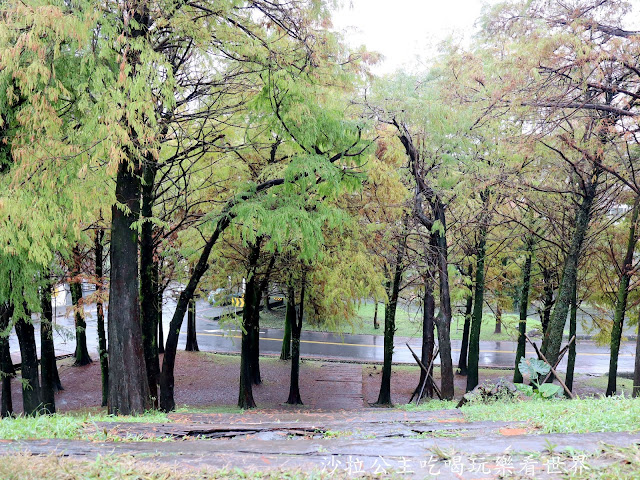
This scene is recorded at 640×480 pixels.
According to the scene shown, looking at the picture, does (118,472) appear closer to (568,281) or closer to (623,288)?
(568,281)

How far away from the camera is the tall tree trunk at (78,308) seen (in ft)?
40.8

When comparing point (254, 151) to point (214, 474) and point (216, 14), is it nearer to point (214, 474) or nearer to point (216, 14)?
point (216, 14)

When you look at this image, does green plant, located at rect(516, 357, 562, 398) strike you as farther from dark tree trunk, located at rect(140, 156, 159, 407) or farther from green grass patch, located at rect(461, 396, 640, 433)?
dark tree trunk, located at rect(140, 156, 159, 407)

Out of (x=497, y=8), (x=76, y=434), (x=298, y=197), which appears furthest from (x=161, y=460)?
(x=497, y=8)

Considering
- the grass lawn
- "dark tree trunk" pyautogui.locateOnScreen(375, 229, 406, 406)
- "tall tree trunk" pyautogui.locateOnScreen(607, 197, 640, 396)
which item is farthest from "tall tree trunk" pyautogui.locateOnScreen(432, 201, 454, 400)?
the grass lawn

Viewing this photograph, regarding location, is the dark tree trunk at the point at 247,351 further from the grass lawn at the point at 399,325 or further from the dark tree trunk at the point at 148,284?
the grass lawn at the point at 399,325

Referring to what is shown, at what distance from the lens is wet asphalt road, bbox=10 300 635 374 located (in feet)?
68.7

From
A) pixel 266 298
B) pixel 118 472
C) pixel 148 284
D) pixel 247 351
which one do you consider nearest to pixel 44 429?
pixel 118 472

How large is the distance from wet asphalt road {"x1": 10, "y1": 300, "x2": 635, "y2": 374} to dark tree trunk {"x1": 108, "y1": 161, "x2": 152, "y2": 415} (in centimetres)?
1179

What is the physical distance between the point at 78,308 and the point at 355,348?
13734mm

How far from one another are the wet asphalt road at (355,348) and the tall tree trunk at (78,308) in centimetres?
175

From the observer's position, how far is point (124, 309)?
737cm

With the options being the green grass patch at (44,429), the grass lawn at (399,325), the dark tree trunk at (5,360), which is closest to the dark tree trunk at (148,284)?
the dark tree trunk at (5,360)

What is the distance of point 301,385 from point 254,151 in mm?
8995
